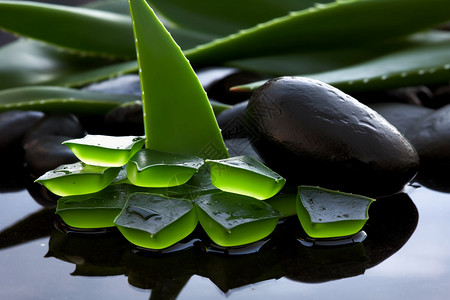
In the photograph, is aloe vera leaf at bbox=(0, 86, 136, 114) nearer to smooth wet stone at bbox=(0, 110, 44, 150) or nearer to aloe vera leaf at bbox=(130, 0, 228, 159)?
smooth wet stone at bbox=(0, 110, 44, 150)

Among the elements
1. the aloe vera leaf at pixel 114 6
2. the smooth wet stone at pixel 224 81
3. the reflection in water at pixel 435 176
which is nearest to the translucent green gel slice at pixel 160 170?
the reflection in water at pixel 435 176

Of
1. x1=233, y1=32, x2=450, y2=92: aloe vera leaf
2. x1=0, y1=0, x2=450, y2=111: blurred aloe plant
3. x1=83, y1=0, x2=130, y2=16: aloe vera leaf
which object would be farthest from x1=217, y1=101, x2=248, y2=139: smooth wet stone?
x1=83, y1=0, x2=130, y2=16: aloe vera leaf

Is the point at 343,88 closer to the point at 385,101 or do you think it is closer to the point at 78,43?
the point at 385,101

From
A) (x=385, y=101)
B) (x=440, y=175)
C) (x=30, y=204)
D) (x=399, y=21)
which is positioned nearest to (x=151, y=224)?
(x=30, y=204)

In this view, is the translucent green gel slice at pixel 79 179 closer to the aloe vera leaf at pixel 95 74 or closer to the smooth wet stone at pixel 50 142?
the smooth wet stone at pixel 50 142

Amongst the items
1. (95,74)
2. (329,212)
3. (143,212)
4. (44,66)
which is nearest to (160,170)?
(143,212)

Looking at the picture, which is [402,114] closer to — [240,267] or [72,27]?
[240,267]
